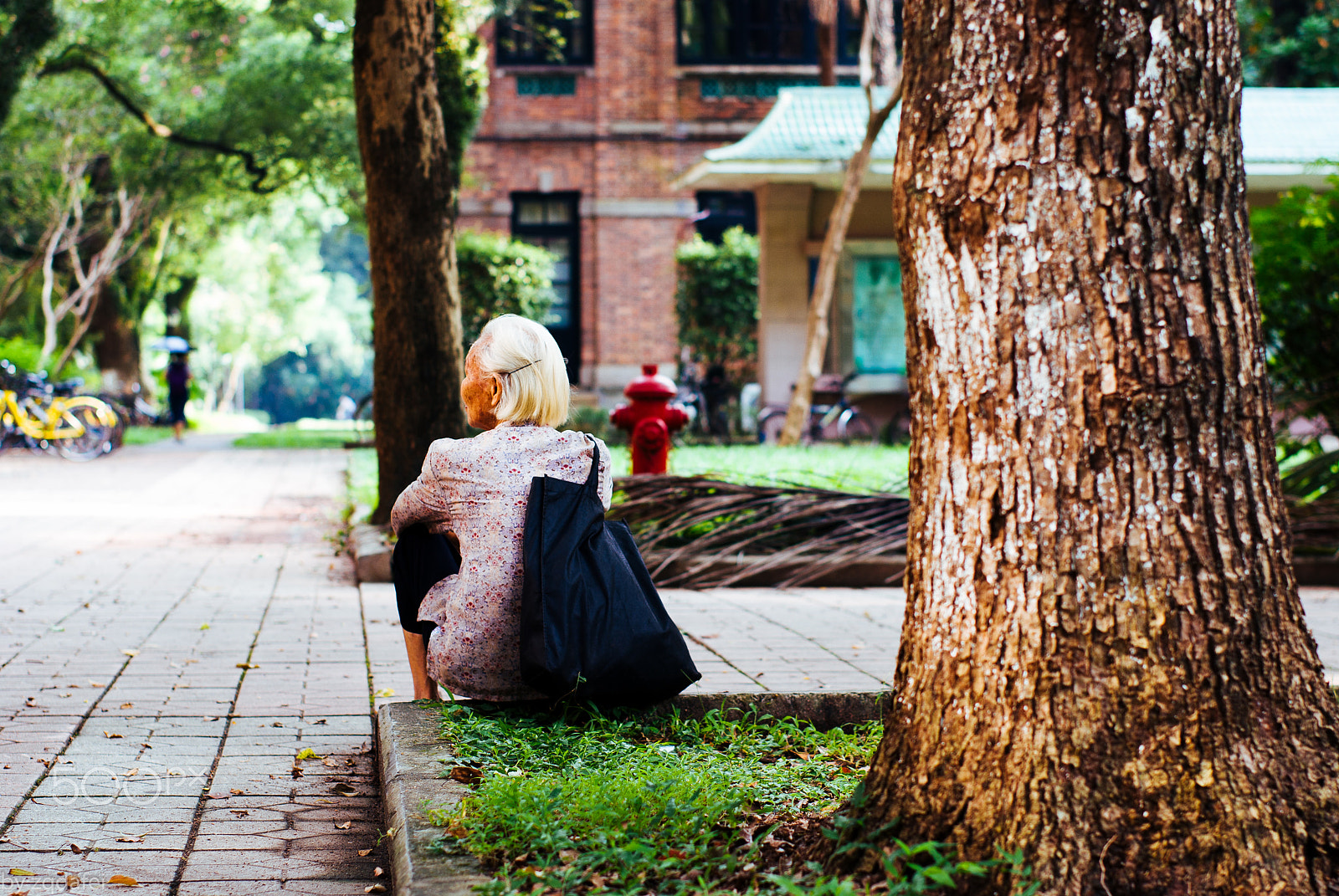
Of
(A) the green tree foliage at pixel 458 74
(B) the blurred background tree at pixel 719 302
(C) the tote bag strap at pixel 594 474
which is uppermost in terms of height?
(A) the green tree foliage at pixel 458 74

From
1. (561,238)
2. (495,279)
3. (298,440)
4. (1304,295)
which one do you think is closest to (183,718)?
(1304,295)

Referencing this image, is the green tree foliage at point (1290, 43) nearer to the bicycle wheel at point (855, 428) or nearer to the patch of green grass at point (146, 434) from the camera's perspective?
the bicycle wheel at point (855, 428)

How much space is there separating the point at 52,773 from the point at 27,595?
3786 mm

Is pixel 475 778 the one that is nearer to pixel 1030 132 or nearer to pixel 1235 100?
pixel 1030 132

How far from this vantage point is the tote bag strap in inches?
154

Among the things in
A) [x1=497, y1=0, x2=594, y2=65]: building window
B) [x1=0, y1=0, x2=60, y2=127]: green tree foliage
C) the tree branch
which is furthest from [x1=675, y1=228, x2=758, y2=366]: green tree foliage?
[x1=0, y1=0, x2=60, y2=127]: green tree foliage

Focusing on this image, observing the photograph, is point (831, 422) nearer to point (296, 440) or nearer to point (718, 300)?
point (718, 300)

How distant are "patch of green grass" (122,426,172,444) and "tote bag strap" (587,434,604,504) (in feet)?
67.3

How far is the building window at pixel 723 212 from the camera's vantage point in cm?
2573

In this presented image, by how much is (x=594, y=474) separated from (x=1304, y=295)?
21.6 ft

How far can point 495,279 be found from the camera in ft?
67.1

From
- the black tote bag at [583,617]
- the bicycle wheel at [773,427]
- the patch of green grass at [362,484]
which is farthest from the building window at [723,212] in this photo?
the black tote bag at [583,617]

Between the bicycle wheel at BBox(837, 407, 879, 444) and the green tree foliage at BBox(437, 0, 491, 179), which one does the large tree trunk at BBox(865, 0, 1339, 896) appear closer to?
the green tree foliage at BBox(437, 0, 491, 179)

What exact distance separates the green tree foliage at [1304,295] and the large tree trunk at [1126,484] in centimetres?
680
